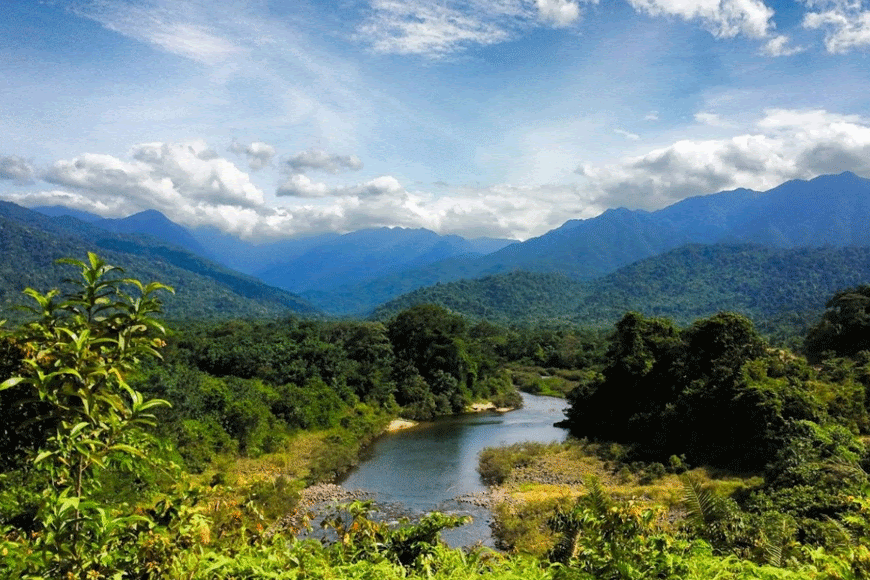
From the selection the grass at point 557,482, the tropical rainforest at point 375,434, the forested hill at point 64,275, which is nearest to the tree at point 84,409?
the tropical rainforest at point 375,434

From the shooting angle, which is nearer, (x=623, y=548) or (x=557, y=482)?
(x=623, y=548)

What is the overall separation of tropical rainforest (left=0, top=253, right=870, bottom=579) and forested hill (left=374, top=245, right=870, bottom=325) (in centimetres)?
6522

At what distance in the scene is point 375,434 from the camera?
37188 mm

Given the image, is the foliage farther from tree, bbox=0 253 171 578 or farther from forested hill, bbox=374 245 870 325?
forested hill, bbox=374 245 870 325

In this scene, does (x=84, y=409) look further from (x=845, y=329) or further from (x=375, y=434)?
(x=845, y=329)

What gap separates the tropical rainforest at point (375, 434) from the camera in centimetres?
300

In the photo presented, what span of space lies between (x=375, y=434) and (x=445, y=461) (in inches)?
304

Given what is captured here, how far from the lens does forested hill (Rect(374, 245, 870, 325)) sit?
436 feet

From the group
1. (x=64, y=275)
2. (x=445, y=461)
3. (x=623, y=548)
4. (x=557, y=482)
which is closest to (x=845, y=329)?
(x=557, y=482)

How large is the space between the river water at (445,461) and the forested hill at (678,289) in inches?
3249

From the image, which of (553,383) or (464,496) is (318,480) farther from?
(553,383)

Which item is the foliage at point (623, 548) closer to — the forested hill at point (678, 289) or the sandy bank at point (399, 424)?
the sandy bank at point (399, 424)

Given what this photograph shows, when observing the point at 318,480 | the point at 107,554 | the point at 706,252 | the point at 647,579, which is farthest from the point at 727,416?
the point at 706,252

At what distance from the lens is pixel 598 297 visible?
159 metres
